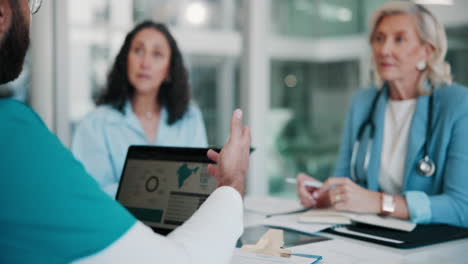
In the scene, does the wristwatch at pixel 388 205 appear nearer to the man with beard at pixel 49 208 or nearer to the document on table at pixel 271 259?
the document on table at pixel 271 259

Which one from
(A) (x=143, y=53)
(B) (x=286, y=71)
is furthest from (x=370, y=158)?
(B) (x=286, y=71)

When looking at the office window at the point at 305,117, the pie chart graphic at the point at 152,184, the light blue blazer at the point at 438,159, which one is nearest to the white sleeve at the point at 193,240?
the pie chart graphic at the point at 152,184

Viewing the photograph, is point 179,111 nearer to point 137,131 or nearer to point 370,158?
point 137,131

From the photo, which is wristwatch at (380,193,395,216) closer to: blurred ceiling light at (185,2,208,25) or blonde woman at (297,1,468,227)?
blonde woman at (297,1,468,227)

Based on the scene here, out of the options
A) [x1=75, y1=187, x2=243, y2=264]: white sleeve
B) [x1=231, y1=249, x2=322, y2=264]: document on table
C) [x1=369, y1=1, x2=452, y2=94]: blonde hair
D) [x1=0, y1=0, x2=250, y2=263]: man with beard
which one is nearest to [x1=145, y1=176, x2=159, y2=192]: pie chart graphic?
[x1=231, y1=249, x2=322, y2=264]: document on table

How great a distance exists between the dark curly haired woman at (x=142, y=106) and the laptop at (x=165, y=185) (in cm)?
78

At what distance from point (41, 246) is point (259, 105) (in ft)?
9.42

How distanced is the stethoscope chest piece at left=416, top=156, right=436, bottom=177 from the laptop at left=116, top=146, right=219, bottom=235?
943 mm

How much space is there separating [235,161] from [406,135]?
1241mm

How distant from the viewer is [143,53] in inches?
98.0

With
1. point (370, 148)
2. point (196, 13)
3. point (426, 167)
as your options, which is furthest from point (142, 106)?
point (196, 13)

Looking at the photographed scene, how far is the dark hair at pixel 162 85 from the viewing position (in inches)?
97.7

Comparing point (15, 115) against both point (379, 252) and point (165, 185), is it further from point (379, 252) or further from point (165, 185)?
point (379, 252)

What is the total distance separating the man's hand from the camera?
1.01 meters
